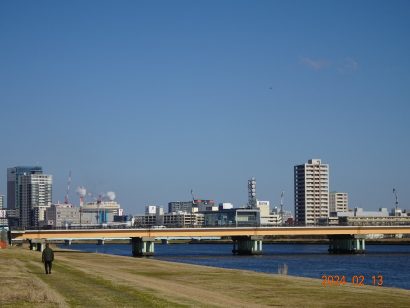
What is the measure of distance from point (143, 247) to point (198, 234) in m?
13.7

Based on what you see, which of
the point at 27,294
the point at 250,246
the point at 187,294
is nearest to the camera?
the point at 27,294

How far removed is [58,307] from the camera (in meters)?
33.7

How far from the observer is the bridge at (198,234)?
17875 cm

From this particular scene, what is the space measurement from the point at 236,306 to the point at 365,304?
24.5ft

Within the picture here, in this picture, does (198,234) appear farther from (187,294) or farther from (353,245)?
(187,294)

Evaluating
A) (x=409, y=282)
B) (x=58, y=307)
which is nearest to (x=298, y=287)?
(x=58, y=307)

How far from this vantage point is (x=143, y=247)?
609ft

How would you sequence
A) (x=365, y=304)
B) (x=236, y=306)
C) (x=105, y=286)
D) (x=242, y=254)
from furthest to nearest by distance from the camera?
(x=242, y=254) < (x=105, y=286) < (x=365, y=304) < (x=236, y=306)

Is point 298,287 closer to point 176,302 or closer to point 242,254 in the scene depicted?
point 176,302

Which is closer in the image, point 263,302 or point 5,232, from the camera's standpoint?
point 263,302

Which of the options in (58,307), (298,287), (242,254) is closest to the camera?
(58,307)

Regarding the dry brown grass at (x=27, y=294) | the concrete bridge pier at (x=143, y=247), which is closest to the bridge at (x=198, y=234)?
the concrete bridge pier at (x=143, y=247)

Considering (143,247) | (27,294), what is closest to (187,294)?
(27,294)

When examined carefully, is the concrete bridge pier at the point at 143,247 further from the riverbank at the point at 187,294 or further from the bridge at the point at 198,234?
the riverbank at the point at 187,294
